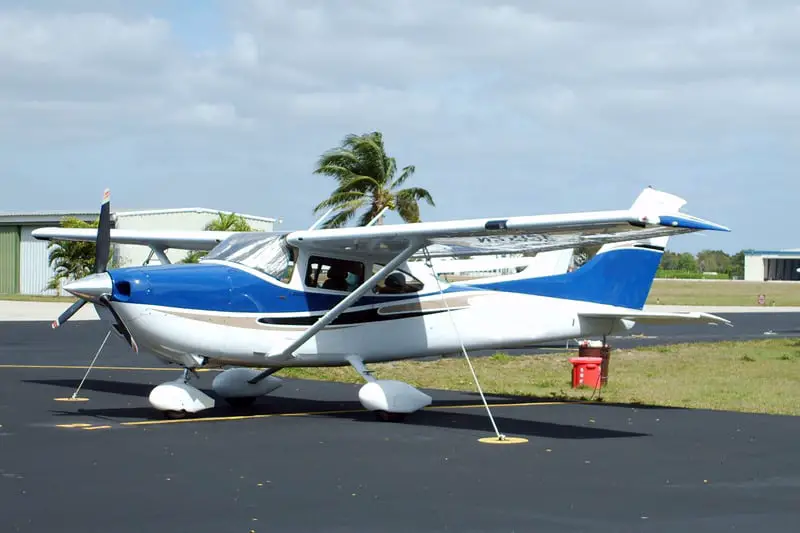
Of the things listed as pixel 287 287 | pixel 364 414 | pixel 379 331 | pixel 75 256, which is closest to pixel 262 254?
pixel 287 287

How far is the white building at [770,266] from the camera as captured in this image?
138 metres

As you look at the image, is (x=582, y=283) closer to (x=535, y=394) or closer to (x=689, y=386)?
(x=535, y=394)

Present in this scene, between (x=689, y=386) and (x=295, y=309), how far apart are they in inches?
309

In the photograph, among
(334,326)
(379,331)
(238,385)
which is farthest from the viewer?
(238,385)

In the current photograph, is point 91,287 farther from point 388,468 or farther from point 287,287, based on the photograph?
point 388,468

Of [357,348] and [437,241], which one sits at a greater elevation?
[437,241]

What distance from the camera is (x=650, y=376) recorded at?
19188mm

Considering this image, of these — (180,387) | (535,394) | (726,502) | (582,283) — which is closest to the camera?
(726,502)

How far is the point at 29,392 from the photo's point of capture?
15219mm

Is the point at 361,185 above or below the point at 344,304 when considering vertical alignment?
above

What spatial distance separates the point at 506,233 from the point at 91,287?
4598 mm

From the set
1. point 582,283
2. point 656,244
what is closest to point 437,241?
point 582,283

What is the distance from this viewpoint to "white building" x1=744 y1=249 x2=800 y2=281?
452ft

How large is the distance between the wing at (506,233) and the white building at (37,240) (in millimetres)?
45422
